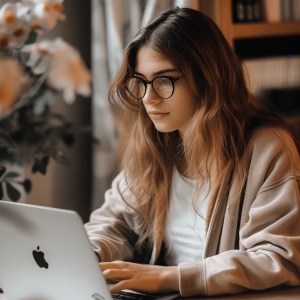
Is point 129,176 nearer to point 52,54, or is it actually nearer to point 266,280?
point 266,280

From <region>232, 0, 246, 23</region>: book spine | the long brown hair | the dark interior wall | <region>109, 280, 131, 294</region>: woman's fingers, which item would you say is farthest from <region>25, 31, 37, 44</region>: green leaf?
<region>232, 0, 246, 23</region>: book spine

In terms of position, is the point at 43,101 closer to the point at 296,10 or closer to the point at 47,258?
the point at 47,258

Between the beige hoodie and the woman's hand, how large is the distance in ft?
0.10

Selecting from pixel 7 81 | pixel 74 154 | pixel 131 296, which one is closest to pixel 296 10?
pixel 74 154

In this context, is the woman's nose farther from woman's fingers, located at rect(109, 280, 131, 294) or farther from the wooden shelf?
the wooden shelf

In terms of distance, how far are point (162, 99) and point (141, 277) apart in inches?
19.8

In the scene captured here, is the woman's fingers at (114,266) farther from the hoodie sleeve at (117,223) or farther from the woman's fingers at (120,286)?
the hoodie sleeve at (117,223)

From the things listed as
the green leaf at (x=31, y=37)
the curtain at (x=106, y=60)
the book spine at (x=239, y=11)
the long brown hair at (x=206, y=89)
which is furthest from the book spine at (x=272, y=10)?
the green leaf at (x=31, y=37)

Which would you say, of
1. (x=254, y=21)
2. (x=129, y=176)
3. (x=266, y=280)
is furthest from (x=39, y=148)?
(x=254, y=21)

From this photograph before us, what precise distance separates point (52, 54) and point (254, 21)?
1515mm

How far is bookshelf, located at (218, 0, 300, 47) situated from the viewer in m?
1.95

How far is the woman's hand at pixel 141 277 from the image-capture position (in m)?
0.98

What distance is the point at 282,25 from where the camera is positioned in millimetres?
2059

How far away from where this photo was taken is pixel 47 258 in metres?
0.87
